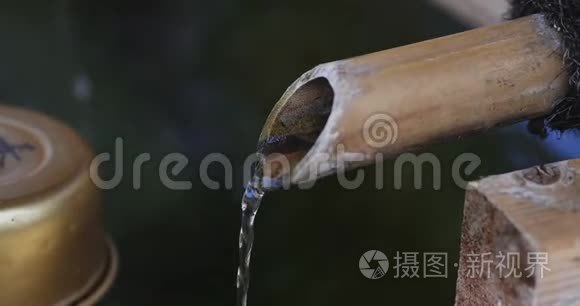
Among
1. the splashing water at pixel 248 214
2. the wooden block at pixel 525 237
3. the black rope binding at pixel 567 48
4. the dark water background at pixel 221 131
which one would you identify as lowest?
the wooden block at pixel 525 237

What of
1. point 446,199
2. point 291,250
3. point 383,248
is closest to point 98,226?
point 291,250

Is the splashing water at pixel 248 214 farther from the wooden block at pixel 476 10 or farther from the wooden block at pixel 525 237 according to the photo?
the wooden block at pixel 476 10

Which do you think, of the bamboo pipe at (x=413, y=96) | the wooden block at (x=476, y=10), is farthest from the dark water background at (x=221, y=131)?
the bamboo pipe at (x=413, y=96)

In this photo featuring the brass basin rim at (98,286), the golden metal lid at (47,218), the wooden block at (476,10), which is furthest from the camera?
the wooden block at (476,10)

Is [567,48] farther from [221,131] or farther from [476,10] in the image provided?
[221,131]

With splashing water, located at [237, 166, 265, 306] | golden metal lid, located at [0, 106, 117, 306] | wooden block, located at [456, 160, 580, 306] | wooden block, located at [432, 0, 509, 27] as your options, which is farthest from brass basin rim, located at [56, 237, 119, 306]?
wooden block, located at [432, 0, 509, 27]

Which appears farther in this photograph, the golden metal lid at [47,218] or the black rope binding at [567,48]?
the golden metal lid at [47,218]

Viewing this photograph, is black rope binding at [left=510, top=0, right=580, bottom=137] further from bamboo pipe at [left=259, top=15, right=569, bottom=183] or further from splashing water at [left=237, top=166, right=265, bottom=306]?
splashing water at [left=237, top=166, right=265, bottom=306]

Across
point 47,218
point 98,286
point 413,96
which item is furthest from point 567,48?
point 98,286
